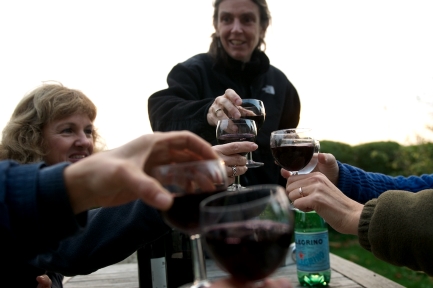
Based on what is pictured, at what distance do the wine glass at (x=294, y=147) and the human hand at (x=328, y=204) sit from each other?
0.60 ft

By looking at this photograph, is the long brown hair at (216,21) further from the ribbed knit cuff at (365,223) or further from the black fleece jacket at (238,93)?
the ribbed knit cuff at (365,223)

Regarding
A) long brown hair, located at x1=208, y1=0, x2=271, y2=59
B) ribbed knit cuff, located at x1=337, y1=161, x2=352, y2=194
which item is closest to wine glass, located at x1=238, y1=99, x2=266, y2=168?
ribbed knit cuff, located at x1=337, y1=161, x2=352, y2=194

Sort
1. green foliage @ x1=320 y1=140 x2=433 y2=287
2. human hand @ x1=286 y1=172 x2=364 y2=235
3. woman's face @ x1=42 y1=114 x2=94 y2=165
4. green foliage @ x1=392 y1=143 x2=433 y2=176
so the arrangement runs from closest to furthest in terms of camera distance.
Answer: human hand @ x1=286 y1=172 x2=364 y2=235
woman's face @ x1=42 y1=114 x2=94 y2=165
green foliage @ x1=392 y1=143 x2=433 y2=176
green foliage @ x1=320 y1=140 x2=433 y2=287

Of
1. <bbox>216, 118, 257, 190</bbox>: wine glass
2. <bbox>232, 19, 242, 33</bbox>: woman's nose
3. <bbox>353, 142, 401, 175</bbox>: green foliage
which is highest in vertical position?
<bbox>232, 19, 242, 33</bbox>: woman's nose

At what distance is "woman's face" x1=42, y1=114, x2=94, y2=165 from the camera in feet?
8.23

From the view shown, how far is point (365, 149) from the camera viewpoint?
8320mm

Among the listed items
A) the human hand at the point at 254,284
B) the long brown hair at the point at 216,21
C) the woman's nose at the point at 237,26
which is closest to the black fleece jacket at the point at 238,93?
the long brown hair at the point at 216,21

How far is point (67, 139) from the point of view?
252 centimetres

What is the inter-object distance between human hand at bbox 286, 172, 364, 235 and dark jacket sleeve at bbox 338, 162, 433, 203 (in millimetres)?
497

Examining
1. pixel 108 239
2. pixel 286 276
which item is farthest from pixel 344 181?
pixel 108 239

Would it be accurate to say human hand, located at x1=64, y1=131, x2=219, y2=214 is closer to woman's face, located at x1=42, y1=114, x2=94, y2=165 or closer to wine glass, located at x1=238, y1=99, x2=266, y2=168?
wine glass, located at x1=238, y1=99, x2=266, y2=168

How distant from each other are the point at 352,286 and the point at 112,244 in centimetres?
111

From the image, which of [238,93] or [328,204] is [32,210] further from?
[238,93]

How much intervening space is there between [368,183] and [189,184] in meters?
1.48
